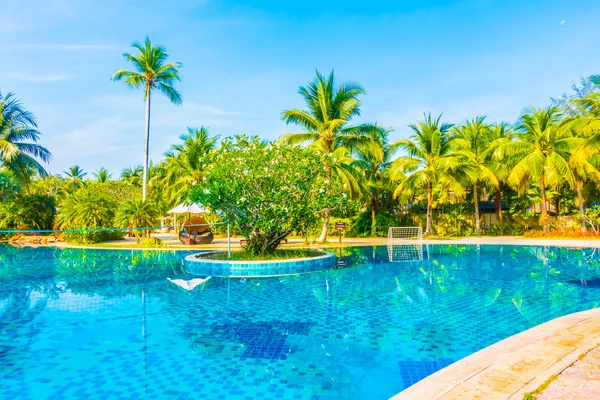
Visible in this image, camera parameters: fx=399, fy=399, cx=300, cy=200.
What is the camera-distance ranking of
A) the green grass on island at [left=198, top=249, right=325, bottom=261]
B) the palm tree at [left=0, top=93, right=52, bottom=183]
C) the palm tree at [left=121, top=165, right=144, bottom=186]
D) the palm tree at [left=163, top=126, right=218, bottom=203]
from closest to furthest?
the green grass on island at [left=198, top=249, right=325, bottom=261], the palm tree at [left=0, top=93, right=52, bottom=183], the palm tree at [left=163, top=126, right=218, bottom=203], the palm tree at [left=121, top=165, right=144, bottom=186]

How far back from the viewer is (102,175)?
4888 cm

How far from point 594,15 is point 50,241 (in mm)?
27225

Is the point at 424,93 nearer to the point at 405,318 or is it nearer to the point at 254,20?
the point at 254,20

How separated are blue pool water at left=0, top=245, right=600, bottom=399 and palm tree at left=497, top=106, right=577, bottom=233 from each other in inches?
388

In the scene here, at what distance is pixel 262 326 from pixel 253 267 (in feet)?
16.1

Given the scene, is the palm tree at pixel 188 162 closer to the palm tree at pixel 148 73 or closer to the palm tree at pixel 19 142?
the palm tree at pixel 148 73

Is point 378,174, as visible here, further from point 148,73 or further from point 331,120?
point 148,73

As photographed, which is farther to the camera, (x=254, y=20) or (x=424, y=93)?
(x=424, y=93)

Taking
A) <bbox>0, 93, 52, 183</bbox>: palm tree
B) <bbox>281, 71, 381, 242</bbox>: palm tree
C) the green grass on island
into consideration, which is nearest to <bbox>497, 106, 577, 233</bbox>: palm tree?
<bbox>281, 71, 381, 242</bbox>: palm tree

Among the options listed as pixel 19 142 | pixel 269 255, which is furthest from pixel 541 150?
pixel 19 142

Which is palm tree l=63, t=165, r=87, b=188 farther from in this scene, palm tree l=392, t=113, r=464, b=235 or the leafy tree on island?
the leafy tree on island

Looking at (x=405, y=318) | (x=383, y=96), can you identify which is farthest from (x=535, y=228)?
(x=405, y=318)

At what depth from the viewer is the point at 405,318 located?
6844 mm

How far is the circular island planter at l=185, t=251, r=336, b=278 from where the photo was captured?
11.3m
